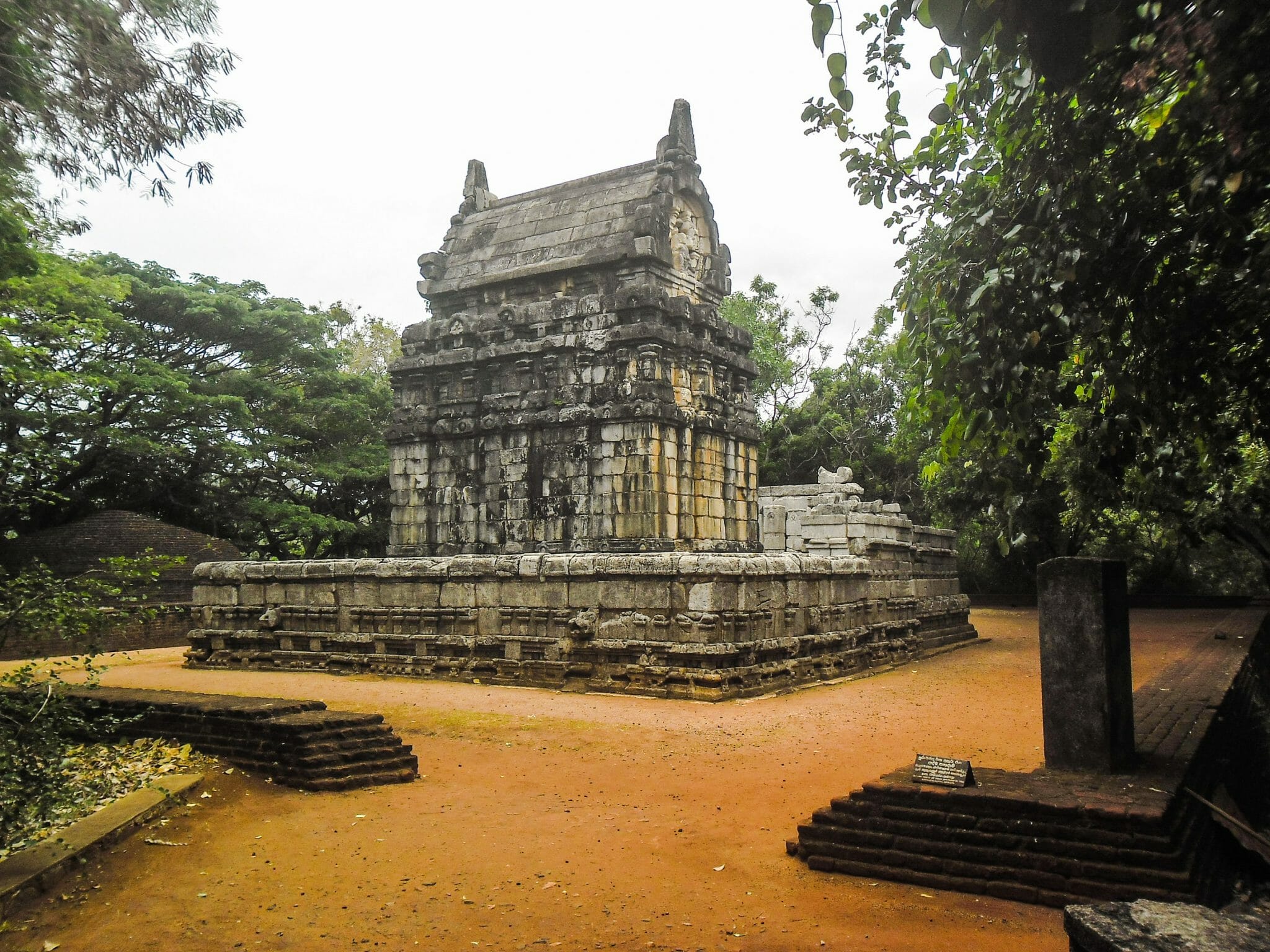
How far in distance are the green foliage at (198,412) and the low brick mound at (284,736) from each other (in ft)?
36.8

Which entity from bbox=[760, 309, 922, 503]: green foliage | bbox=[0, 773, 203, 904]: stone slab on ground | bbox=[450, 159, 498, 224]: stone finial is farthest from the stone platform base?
bbox=[760, 309, 922, 503]: green foliage

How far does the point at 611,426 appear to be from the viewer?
603 inches

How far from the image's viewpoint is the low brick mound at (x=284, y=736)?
6781 millimetres

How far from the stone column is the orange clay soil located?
56.4 inches

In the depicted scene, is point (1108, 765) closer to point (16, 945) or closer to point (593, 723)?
point (593, 723)

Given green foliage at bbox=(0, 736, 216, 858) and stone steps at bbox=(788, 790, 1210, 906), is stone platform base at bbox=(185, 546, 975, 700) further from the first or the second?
stone steps at bbox=(788, 790, 1210, 906)

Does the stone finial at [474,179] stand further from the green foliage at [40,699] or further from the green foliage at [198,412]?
the green foliage at [40,699]

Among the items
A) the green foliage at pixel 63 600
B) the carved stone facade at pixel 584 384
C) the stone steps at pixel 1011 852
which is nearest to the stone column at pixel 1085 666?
the stone steps at pixel 1011 852

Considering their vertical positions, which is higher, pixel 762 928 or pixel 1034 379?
pixel 1034 379

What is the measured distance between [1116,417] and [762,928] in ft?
10.5

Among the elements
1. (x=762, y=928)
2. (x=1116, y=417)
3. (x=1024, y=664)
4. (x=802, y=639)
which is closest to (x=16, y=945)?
(x=762, y=928)

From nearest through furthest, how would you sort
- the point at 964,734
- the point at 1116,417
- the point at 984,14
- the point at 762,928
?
the point at 984,14, the point at 762,928, the point at 1116,417, the point at 964,734

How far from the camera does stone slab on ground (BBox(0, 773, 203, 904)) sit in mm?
4543

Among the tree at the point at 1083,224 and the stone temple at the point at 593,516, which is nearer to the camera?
the tree at the point at 1083,224
